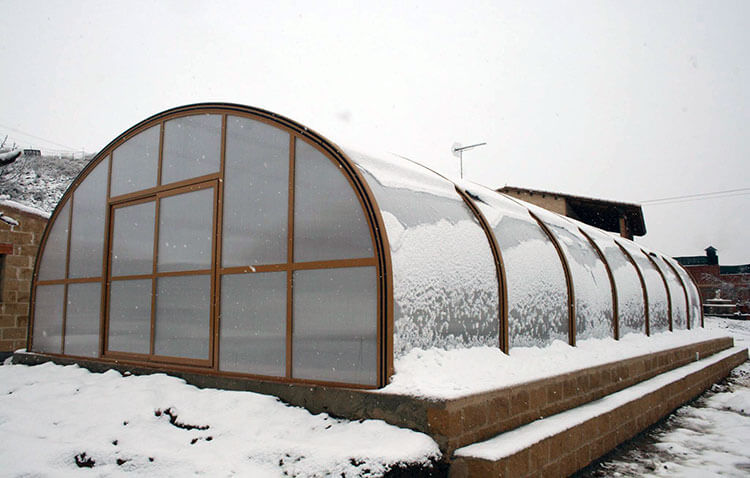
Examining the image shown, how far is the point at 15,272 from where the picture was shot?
1106 centimetres

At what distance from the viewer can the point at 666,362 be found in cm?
989

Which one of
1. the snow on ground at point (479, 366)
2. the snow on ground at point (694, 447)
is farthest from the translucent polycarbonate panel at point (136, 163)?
the snow on ground at point (694, 447)

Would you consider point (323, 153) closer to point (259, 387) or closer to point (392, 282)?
point (392, 282)

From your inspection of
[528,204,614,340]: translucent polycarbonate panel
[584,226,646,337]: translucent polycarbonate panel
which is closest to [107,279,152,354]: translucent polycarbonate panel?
[528,204,614,340]: translucent polycarbonate panel

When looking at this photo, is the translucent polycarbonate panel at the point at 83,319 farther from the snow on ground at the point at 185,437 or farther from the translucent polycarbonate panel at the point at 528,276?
the translucent polycarbonate panel at the point at 528,276

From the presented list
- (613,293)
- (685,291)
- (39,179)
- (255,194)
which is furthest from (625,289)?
(39,179)

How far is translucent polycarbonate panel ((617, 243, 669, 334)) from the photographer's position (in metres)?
11.7

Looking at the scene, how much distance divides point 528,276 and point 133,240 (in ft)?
17.4

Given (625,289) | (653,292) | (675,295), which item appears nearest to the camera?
(625,289)

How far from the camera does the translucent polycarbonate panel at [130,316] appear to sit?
23.9 ft

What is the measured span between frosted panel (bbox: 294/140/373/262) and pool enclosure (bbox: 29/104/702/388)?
16 millimetres

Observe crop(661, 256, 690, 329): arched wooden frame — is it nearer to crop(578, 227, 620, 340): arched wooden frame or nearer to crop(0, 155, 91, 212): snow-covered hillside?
crop(578, 227, 620, 340): arched wooden frame

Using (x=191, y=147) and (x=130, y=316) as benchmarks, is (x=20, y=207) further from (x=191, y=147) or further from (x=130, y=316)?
(x=191, y=147)

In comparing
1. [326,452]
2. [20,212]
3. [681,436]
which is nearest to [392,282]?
[326,452]
